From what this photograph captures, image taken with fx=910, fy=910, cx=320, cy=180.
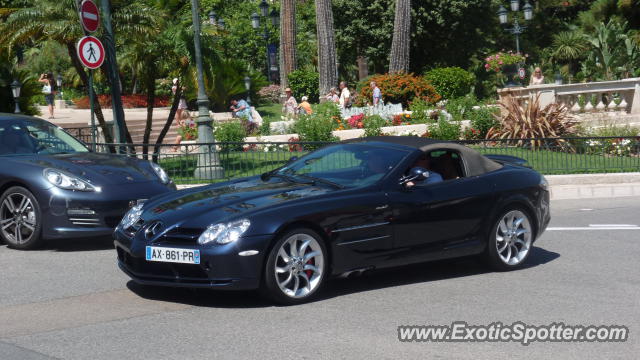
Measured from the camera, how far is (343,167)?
8.41m

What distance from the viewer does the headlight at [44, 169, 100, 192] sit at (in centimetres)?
1003

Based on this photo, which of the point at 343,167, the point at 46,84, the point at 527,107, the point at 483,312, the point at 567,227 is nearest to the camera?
the point at 483,312

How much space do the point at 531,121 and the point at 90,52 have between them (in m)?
12.1

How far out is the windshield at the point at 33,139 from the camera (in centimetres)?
1094

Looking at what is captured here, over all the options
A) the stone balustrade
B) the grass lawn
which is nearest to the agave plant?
the stone balustrade

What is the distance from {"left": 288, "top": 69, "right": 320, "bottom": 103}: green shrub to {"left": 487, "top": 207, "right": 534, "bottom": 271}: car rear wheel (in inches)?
1151

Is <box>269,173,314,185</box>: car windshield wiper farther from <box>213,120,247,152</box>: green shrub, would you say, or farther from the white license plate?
<box>213,120,247,152</box>: green shrub

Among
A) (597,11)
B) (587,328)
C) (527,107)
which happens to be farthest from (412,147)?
(597,11)

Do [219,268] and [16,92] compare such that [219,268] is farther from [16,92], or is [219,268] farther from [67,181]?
[16,92]

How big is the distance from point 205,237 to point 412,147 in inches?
95.0

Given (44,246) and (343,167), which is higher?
(343,167)

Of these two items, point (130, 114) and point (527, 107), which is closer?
point (527, 107)

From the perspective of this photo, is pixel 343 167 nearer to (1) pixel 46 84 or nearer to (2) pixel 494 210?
(2) pixel 494 210

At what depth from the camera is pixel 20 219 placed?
400 inches
